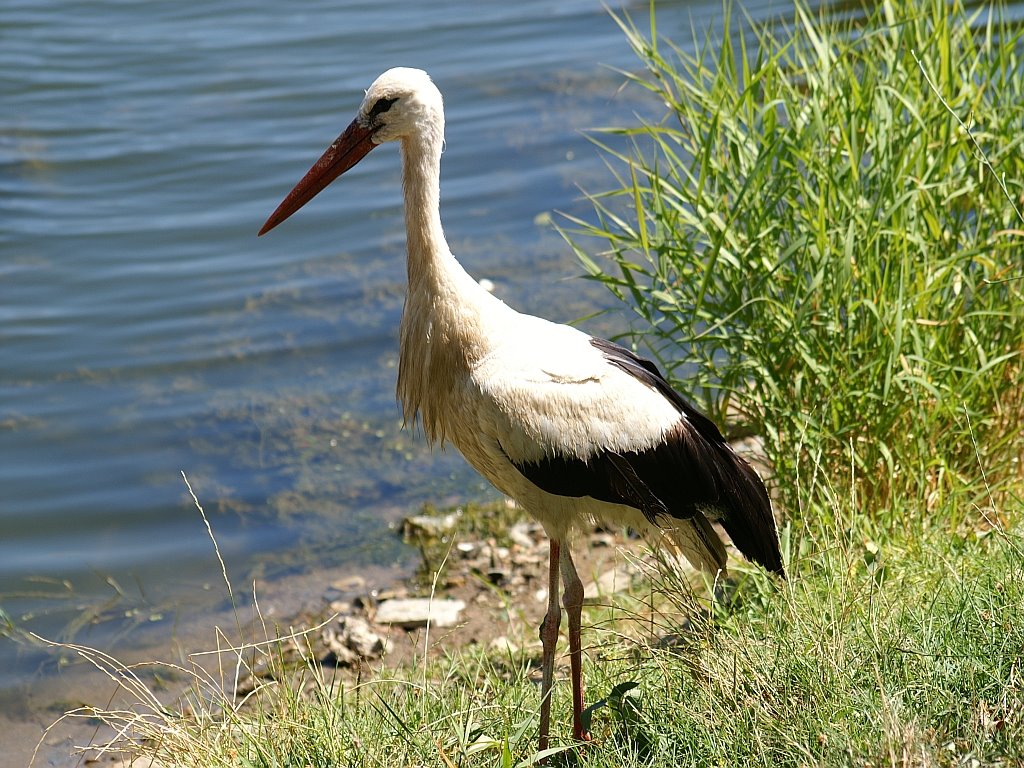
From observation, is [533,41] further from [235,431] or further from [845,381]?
[845,381]

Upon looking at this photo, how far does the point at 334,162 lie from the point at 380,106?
30cm

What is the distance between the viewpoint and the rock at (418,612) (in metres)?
4.88

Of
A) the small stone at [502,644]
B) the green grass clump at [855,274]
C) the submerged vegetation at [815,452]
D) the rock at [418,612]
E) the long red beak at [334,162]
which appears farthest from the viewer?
the rock at [418,612]

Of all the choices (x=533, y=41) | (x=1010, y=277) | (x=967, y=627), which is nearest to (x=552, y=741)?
(x=967, y=627)

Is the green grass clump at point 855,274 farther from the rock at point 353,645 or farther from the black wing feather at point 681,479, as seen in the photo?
the rock at point 353,645

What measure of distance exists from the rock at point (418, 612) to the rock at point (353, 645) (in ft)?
0.39

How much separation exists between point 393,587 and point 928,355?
2.45 metres

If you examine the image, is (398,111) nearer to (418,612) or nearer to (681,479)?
(681,479)

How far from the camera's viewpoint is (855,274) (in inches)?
174

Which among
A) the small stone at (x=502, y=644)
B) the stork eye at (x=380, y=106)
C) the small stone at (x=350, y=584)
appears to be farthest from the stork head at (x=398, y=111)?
the small stone at (x=350, y=584)

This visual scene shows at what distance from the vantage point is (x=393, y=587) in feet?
17.3

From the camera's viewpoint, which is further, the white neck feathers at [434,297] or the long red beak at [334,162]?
the long red beak at [334,162]

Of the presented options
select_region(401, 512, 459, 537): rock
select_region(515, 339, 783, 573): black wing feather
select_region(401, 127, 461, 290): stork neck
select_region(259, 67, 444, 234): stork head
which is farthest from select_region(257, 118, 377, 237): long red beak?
select_region(401, 512, 459, 537): rock

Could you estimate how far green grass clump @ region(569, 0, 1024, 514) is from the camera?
13.9 ft
